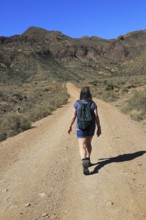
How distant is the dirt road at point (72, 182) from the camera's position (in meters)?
6.49

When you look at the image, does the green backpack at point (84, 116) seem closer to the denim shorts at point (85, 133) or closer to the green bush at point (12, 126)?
the denim shorts at point (85, 133)

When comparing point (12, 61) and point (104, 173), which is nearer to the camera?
point (104, 173)

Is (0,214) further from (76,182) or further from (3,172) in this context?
(3,172)

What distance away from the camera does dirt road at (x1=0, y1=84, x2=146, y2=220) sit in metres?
6.49

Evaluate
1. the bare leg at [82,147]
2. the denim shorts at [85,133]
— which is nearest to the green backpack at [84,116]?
the denim shorts at [85,133]

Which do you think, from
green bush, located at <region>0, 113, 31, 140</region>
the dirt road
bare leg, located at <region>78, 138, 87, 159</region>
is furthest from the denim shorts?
green bush, located at <region>0, 113, 31, 140</region>

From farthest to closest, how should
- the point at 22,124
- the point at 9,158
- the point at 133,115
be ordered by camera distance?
1. the point at 133,115
2. the point at 22,124
3. the point at 9,158

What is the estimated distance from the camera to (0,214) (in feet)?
21.7

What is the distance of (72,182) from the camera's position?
8.15 metres

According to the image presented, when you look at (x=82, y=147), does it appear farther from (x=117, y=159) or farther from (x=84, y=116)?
(x=117, y=159)

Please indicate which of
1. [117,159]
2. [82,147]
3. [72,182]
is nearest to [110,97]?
[117,159]

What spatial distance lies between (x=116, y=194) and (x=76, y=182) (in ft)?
3.94

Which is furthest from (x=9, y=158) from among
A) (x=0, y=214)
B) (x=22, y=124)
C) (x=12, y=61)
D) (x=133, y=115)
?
(x=12, y=61)

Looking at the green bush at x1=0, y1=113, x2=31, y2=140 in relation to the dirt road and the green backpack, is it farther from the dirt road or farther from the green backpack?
the green backpack
